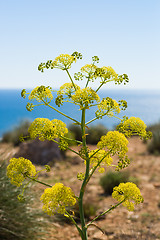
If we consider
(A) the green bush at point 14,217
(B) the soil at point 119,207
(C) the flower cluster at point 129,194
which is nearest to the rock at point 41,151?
(B) the soil at point 119,207

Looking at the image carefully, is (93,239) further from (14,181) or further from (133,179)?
(133,179)

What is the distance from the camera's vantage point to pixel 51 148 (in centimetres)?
1030

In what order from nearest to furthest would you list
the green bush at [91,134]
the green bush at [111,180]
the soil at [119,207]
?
the soil at [119,207], the green bush at [111,180], the green bush at [91,134]

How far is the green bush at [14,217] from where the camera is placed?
3.87m

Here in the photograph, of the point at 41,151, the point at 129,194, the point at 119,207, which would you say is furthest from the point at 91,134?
the point at 129,194

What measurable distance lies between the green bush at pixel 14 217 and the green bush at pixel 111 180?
9.66 ft

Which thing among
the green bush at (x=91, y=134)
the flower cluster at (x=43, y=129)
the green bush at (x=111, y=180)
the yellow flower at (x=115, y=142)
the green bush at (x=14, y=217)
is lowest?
the green bush at (x=14, y=217)

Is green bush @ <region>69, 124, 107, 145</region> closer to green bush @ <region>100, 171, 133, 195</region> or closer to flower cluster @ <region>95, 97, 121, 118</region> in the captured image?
green bush @ <region>100, 171, 133, 195</region>

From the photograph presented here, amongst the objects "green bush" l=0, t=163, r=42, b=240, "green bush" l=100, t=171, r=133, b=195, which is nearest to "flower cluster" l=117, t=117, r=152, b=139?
"green bush" l=0, t=163, r=42, b=240

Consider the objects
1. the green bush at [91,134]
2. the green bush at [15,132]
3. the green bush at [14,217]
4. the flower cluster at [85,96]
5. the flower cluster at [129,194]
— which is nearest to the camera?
the flower cluster at [85,96]

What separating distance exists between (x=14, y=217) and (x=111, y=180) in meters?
3.42

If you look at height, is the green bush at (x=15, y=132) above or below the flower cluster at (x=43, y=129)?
above

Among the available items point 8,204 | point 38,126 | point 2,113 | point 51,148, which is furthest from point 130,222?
point 2,113

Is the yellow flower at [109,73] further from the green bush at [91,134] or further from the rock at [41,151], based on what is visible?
the green bush at [91,134]
